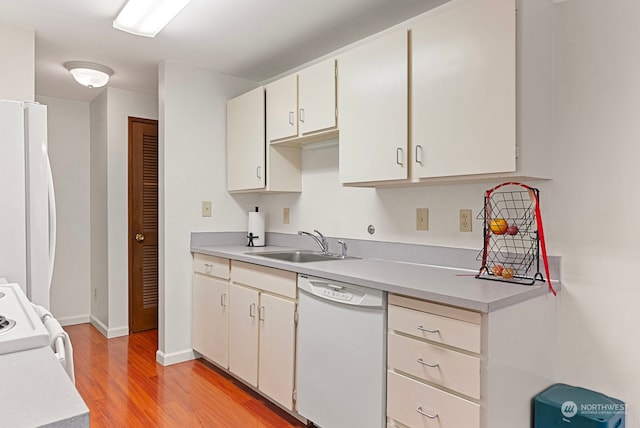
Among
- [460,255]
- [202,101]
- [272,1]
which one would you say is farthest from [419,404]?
[202,101]

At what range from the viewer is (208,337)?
10.1 feet

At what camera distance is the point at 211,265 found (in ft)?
10.0

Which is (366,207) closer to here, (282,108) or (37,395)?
(282,108)

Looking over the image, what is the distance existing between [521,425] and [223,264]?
1.99 meters

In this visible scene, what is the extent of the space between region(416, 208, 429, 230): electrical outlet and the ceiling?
110cm

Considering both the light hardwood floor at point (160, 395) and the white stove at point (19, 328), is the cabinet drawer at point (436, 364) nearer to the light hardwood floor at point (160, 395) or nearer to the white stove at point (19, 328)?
the light hardwood floor at point (160, 395)

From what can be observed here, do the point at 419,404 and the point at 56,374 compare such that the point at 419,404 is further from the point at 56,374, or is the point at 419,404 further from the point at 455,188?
the point at 56,374

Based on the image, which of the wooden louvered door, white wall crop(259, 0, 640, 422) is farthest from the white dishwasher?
the wooden louvered door

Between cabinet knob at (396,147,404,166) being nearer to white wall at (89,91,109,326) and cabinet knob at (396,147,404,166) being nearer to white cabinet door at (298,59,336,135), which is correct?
white cabinet door at (298,59,336,135)

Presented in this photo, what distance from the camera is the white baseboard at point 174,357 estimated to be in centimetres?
316

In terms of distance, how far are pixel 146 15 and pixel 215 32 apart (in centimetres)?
44

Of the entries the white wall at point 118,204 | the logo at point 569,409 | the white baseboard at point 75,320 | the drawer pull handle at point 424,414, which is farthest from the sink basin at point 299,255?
the white baseboard at point 75,320

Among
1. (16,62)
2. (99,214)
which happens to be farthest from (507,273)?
(99,214)

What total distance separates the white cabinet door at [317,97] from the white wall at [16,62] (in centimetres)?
163
